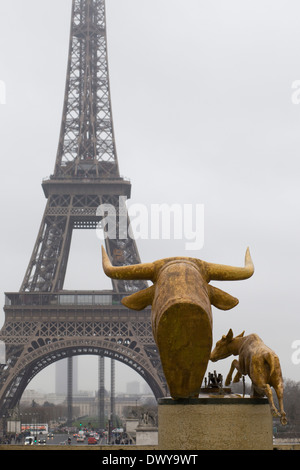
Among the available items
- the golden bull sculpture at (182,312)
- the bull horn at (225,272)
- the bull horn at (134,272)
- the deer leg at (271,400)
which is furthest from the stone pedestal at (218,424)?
the bull horn at (134,272)

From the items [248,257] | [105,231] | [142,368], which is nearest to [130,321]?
[142,368]

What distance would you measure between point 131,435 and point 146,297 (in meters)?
42.0

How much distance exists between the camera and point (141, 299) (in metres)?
13.9

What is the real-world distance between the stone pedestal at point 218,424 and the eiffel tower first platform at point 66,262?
1505 inches

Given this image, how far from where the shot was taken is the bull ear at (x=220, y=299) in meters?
13.7

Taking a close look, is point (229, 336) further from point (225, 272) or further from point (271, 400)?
point (271, 400)

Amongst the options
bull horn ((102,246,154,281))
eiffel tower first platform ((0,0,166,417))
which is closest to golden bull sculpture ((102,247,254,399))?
bull horn ((102,246,154,281))

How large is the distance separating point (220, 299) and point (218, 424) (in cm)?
245

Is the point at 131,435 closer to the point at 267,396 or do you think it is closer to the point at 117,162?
the point at 117,162

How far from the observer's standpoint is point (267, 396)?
41.2ft

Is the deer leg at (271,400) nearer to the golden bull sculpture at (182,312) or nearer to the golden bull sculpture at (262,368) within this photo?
the golden bull sculpture at (262,368)

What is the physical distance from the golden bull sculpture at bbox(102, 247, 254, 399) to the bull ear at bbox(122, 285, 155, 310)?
104 mm

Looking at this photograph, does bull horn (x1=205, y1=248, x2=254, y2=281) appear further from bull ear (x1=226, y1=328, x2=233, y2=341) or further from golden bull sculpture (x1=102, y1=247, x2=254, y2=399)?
bull ear (x1=226, y1=328, x2=233, y2=341)

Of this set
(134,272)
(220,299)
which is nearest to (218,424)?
(220,299)
